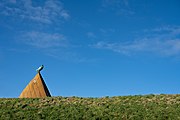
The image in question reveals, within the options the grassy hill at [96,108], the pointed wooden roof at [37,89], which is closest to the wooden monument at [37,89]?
the pointed wooden roof at [37,89]

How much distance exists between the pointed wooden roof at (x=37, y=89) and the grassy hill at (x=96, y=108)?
2152mm

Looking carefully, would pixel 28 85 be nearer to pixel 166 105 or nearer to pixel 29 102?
pixel 29 102

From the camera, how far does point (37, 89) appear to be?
17.2 metres

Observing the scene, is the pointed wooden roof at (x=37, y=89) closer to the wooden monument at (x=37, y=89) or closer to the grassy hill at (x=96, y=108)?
the wooden monument at (x=37, y=89)

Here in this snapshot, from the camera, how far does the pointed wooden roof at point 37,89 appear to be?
17.2 meters

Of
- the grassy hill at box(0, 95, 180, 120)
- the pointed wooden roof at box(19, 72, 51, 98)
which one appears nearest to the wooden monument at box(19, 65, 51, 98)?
the pointed wooden roof at box(19, 72, 51, 98)

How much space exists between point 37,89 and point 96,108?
191 inches

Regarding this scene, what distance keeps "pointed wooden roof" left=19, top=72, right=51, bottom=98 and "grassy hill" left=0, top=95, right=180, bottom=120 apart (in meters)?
2.15

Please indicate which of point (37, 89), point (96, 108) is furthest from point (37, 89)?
point (96, 108)

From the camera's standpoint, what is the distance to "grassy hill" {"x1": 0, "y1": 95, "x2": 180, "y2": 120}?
1238 cm

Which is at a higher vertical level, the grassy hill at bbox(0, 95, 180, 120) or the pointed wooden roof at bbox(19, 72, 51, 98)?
the pointed wooden roof at bbox(19, 72, 51, 98)

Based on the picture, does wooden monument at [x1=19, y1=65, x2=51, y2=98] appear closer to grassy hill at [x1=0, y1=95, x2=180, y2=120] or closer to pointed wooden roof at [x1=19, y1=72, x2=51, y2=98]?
pointed wooden roof at [x1=19, y1=72, x2=51, y2=98]

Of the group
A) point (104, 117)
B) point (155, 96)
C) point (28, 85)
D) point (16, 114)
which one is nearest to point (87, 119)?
point (104, 117)

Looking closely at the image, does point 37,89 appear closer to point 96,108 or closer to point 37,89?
point 37,89
